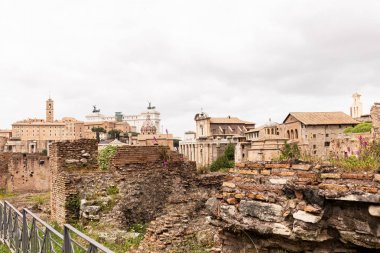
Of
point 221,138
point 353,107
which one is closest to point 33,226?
point 221,138

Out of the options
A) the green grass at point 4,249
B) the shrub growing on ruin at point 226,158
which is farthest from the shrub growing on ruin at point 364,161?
the shrub growing on ruin at point 226,158

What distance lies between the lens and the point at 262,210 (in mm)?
5152

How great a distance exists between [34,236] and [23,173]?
72.0ft

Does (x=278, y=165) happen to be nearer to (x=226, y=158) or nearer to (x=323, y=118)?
(x=323, y=118)

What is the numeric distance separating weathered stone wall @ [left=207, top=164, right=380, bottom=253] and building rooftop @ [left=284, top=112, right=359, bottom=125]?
5746 cm

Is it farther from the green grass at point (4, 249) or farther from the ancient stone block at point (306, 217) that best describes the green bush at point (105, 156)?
the ancient stone block at point (306, 217)

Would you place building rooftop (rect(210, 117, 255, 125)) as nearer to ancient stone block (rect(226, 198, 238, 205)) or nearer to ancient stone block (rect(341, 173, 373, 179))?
ancient stone block (rect(226, 198, 238, 205))

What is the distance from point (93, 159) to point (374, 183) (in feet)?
30.7

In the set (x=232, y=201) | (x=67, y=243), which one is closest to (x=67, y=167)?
(x=232, y=201)

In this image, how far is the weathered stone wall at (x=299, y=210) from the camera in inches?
171

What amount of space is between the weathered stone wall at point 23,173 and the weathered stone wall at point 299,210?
23122 mm

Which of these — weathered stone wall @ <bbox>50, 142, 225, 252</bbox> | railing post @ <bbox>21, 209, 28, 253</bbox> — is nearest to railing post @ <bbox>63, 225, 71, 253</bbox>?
railing post @ <bbox>21, 209, 28, 253</bbox>

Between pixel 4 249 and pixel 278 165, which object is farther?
pixel 4 249

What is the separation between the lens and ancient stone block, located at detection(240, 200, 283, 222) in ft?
16.4
